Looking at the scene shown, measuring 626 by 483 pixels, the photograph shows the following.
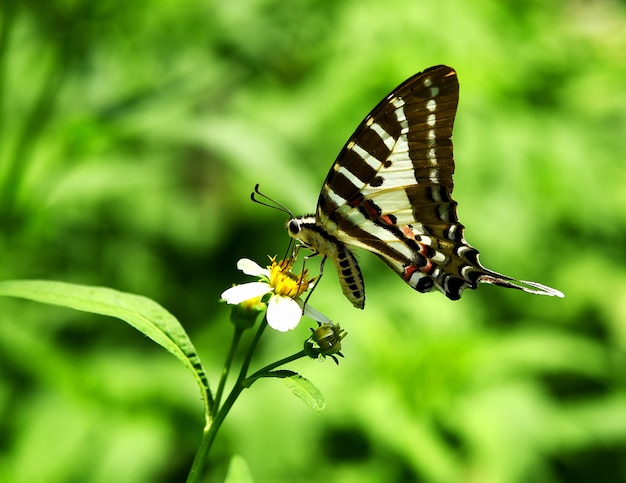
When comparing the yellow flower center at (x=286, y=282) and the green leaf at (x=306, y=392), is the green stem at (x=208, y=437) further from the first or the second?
the yellow flower center at (x=286, y=282)

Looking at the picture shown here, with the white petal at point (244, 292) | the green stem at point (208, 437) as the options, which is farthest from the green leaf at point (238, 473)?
the white petal at point (244, 292)

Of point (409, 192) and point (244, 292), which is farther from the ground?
point (409, 192)

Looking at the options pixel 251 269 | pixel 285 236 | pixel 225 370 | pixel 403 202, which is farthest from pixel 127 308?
pixel 285 236

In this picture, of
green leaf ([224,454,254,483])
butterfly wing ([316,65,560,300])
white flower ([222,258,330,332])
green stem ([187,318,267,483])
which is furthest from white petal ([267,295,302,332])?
butterfly wing ([316,65,560,300])

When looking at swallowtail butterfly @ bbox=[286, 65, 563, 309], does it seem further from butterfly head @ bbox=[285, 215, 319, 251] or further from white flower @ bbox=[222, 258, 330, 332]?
white flower @ bbox=[222, 258, 330, 332]

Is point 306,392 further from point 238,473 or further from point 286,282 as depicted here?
point 286,282

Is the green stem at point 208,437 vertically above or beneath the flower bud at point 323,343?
beneath
